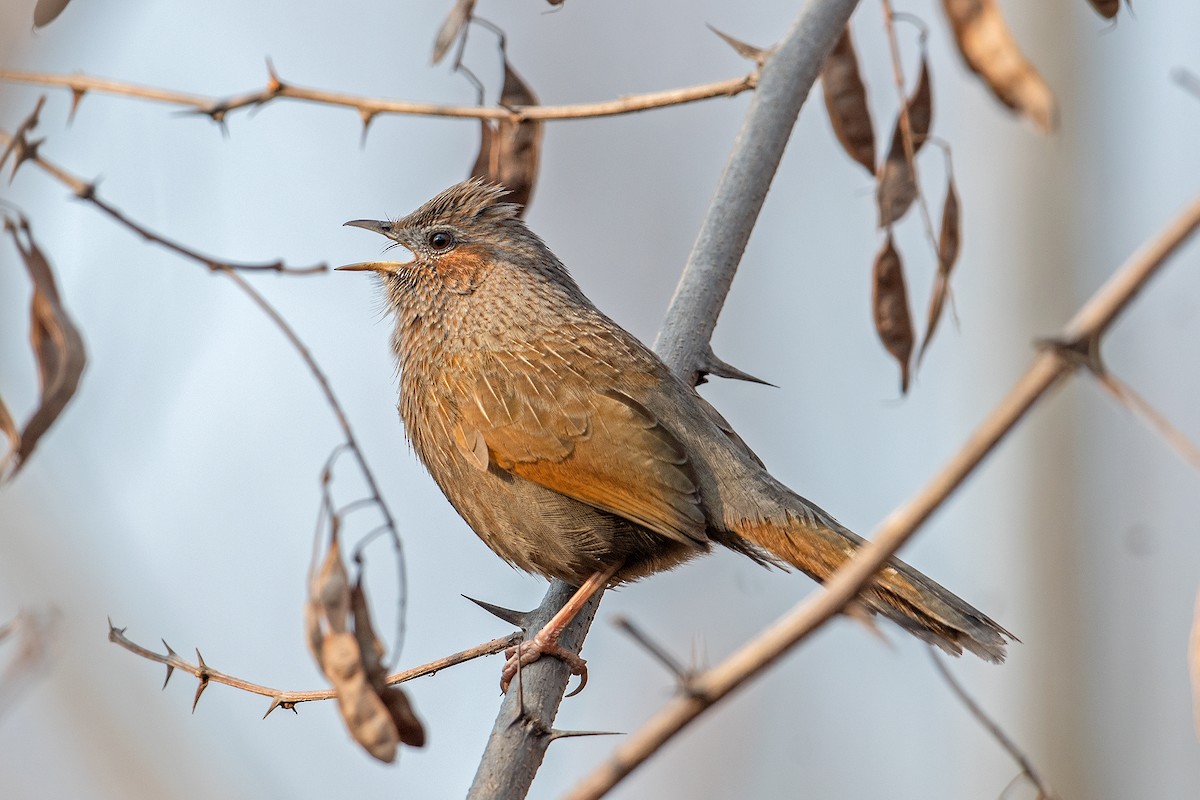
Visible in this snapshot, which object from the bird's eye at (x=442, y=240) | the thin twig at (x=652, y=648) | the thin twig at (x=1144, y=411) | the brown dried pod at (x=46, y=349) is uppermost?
the bird's eye at (x=442, y=240)

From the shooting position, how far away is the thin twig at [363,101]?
11.3ft

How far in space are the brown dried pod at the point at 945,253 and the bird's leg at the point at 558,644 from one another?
4.53ft

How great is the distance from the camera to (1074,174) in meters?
9.79

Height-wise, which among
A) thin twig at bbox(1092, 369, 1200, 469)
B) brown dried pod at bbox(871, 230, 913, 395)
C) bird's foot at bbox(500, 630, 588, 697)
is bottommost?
thin twig at bbox(1092, 369, 1200, 469)

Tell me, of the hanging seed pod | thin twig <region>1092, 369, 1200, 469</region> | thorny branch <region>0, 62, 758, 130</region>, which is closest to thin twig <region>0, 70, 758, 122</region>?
thorny branch <region>0, 62, 758, 130</region>

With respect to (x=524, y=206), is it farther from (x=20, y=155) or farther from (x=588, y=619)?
(x=20, y=155)

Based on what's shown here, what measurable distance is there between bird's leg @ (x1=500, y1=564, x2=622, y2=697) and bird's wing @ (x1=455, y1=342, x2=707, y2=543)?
27 centimetres

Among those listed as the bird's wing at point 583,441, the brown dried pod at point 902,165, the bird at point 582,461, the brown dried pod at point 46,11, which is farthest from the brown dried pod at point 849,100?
the brown dried pod at point 46,11

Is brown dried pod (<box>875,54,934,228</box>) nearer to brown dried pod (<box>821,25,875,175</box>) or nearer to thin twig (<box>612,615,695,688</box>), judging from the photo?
brown dried pod (<box>821,25,875,175</box>)

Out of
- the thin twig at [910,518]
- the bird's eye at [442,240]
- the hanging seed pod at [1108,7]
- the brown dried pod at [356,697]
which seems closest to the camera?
the thin twig at [910,518]

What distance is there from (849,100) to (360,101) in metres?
2.03

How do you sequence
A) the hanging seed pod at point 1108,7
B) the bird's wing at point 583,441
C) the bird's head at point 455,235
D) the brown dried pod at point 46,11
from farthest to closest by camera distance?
the bird's head at point 455,235
the bird's wing at point 583,441
the hanging seed pod at point 1108,7
the brown dried pod at point 46,11

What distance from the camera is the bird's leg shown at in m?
4.03

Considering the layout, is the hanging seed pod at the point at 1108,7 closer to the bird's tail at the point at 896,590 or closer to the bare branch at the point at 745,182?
the bare branch at the point at 745,182
